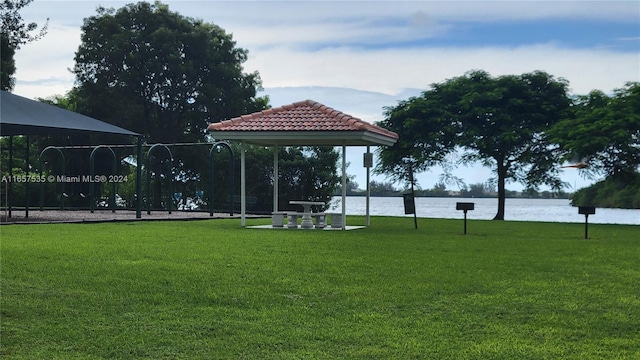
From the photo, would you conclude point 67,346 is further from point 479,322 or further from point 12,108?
point 12,108

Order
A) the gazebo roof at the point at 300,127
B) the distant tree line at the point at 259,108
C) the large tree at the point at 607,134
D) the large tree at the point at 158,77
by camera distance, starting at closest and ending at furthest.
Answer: the gazebo roof at the point at 300,127 → the large tree at the point at 607,134 → the distant tree line at the point at 259,108 → the large tree at the point at 158,77

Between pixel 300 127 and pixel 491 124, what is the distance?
13227 millimetres

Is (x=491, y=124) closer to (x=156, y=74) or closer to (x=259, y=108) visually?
(x=259, y=108)

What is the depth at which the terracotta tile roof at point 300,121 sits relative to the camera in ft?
57.0

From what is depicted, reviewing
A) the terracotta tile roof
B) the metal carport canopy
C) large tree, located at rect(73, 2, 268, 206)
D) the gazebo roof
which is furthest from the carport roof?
large tree, located at rect(73, 2, 268, 206)

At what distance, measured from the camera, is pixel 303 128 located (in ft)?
57.2

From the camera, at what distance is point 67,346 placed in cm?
623

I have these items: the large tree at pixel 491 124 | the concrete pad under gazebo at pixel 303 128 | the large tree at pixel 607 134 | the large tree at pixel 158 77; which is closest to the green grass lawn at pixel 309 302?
the concrete pad under gazebo at pixel 303 128

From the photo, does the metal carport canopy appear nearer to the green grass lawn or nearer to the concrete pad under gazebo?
the concrete pad under gazebo

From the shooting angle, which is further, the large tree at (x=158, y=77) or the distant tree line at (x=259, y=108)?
the large tree at (x=158, y=77)

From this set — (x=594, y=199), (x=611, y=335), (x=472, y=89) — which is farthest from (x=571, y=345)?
(x=594, y=199)

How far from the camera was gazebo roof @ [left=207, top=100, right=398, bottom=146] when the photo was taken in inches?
680

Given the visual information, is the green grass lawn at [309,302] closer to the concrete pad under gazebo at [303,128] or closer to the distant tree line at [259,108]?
the concrete pad under gazebo at [303,128]

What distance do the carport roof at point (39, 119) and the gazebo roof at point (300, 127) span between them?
3.60 m
